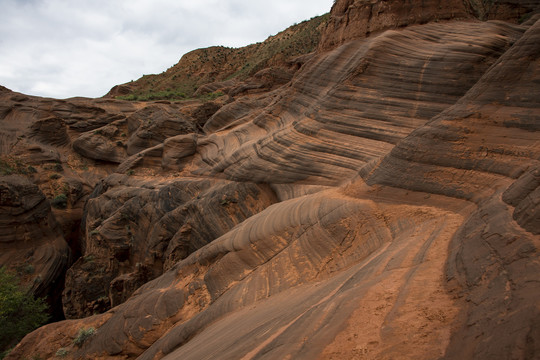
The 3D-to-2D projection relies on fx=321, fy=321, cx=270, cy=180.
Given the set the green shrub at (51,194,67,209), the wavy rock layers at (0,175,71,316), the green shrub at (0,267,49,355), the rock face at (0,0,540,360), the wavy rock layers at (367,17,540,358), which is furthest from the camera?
the green shrub at (51,194,67,209)

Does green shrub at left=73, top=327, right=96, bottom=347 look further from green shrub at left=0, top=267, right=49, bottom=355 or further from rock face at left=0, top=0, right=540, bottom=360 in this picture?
green shrub at left=0, top=267, right=49, bottom=355

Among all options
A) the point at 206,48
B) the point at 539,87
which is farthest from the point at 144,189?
the point at 206,48

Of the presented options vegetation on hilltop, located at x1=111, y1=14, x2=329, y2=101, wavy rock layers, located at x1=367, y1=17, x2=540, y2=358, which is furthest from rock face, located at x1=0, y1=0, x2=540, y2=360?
vegetation on hilltop, located at x1=111, y1=14, x2=329, y2=101

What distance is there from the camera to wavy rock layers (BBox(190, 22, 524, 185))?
9.91 meters

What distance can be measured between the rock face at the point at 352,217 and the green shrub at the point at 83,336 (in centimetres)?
12

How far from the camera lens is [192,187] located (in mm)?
14695

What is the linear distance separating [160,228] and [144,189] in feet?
11.5

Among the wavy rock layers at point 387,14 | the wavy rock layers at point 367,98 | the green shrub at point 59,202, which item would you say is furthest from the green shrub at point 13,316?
the wavy rock layers at point 387,14

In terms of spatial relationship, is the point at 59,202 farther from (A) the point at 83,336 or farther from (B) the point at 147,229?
(A) the point at 83,336

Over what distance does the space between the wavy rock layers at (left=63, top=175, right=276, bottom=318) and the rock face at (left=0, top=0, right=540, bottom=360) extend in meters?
0.08

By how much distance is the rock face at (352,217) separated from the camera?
138 inches

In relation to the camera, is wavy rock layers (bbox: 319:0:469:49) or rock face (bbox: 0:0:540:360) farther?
wavy rock layers (bbox: 319:0:469:49)

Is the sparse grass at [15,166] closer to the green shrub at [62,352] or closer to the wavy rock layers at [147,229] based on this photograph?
the wavy rock layers at [147,229]

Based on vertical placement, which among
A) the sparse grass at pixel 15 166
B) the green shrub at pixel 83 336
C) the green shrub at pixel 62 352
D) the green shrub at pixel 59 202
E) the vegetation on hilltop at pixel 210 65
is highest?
the vegetation on hilltop at pixel 210 65
